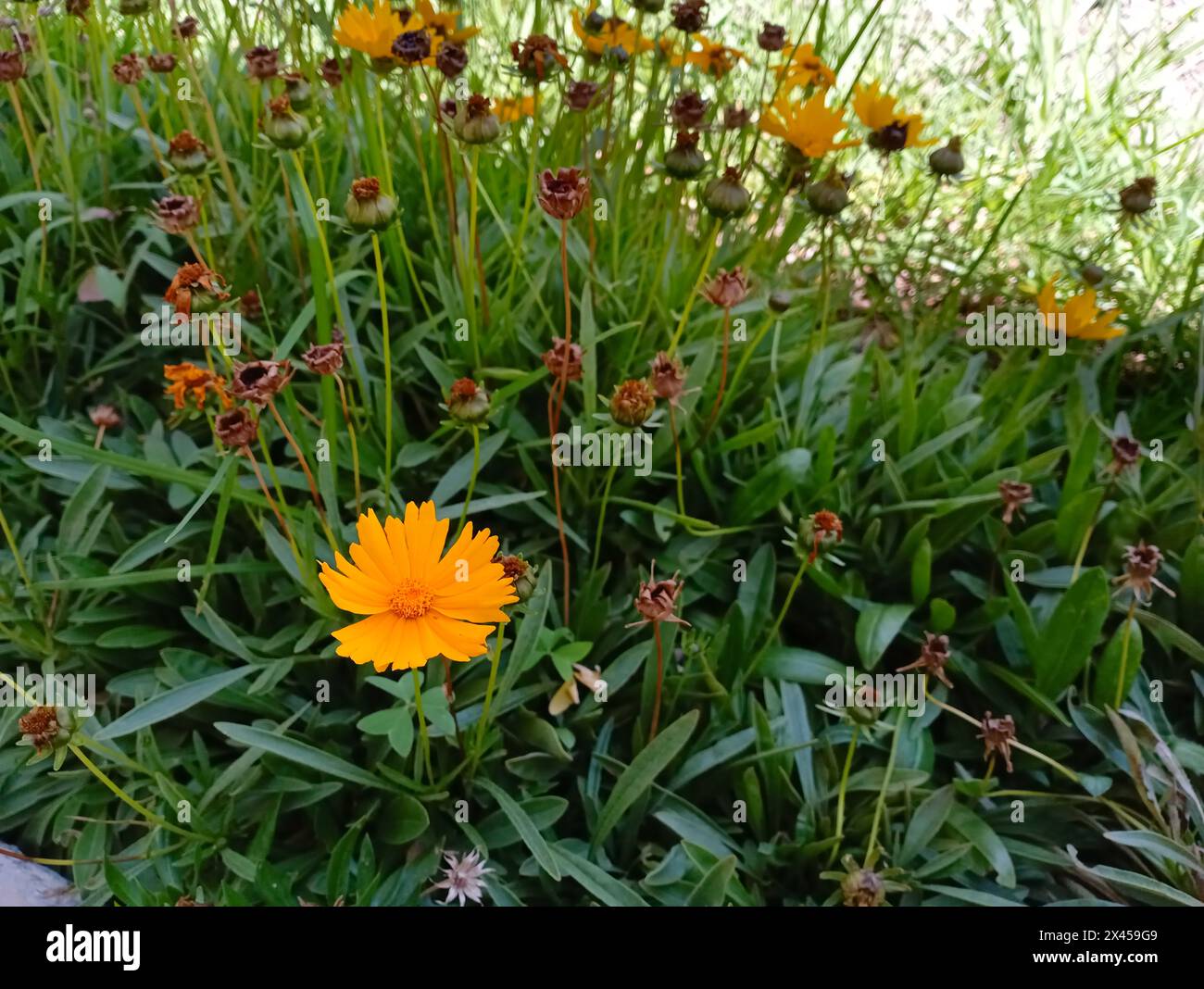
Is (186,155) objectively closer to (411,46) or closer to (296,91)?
(296,91)

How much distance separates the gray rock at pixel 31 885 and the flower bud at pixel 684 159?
903 mm

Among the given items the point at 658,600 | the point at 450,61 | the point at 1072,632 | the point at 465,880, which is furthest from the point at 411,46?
the point at 1072,632

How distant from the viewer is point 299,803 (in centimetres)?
88

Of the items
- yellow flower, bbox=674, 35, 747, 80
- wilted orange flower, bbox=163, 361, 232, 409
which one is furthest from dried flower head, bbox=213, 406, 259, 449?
yellow flower, bbox=674, 35, 747, 80

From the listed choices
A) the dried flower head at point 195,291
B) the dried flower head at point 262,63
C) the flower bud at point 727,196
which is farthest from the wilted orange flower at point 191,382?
the flower bud at point 727,196

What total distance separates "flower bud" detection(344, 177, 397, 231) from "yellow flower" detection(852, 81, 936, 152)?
26.2 inches

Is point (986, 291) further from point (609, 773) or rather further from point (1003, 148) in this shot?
point (609, 773)

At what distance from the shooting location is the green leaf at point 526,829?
82cm

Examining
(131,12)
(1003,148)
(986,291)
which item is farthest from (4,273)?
(1003,148)

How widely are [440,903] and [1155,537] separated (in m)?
0.93

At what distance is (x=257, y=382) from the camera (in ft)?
2.43

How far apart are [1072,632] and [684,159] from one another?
2.09 ft

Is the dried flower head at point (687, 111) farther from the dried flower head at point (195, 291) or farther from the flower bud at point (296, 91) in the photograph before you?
the dried flower head at point (195, 291)
